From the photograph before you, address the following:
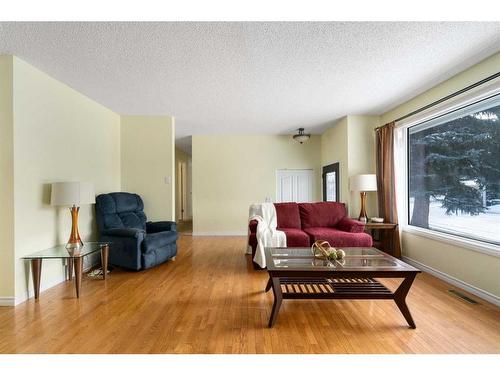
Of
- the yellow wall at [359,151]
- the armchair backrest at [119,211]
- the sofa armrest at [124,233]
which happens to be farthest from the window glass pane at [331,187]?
the sofa armrest at [124,233]

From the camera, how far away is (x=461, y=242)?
287cm

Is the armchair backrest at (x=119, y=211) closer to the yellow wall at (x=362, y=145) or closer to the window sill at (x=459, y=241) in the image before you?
the yellow wall at (x=362, y=145)

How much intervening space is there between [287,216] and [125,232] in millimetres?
2399

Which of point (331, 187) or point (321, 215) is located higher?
point (331, 187)

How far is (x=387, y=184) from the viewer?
4.14 meters

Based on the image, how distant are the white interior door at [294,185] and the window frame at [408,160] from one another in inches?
99.6

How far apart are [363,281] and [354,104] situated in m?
2.67

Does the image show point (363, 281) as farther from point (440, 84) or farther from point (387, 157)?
point (440, 84)

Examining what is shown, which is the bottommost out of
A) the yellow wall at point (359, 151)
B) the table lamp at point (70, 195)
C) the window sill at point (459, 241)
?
the window sill at point (459, 241)

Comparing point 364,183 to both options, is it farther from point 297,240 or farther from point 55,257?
point 55,257

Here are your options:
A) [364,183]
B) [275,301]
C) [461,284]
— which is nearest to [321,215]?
[364,183]

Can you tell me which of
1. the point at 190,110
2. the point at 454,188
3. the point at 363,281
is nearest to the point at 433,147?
the point at 454,188

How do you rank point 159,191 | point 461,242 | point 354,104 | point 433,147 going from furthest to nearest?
point 159,191, point 354,104, point 433,147, point 461,242

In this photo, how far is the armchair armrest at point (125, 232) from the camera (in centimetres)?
340
